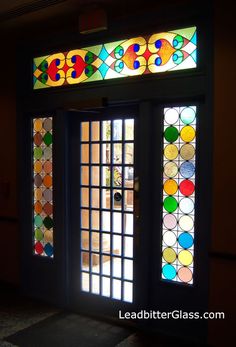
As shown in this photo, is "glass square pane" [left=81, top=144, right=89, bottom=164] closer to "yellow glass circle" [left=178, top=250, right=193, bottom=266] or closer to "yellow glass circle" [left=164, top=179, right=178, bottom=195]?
"yellow glass circle" [left=164, top=179, right=178, bottom=195]

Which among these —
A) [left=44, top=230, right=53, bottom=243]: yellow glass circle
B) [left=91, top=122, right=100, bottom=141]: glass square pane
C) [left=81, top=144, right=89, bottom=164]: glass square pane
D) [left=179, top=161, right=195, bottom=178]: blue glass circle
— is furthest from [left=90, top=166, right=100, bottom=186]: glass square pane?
[left=179, top=161, right=195, bottom=178]: blue glass circle

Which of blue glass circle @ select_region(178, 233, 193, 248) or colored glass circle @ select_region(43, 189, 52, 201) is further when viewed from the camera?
colored glass circle @ select_region(43, 189, 52, 201)

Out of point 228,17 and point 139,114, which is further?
point 139,114

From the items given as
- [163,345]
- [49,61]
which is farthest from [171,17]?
[163,345]

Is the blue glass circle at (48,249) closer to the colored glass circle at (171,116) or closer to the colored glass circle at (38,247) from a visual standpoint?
the colored glass circle at (38,247)

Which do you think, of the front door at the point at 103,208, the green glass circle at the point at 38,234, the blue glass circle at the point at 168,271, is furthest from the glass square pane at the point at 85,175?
the blue glass circle at the point at 168,271

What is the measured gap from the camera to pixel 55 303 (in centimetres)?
374

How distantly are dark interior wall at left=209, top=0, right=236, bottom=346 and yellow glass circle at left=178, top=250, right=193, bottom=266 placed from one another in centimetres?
22

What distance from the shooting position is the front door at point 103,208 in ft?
11.0

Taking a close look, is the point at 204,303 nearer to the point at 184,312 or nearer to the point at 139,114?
the point at 184,312

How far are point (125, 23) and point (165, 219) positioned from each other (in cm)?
176

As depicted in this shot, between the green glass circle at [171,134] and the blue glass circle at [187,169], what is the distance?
231 mm

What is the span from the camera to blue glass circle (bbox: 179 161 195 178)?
296 centimetres

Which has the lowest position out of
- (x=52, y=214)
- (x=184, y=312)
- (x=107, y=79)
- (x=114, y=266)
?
(x=184, y=312)
